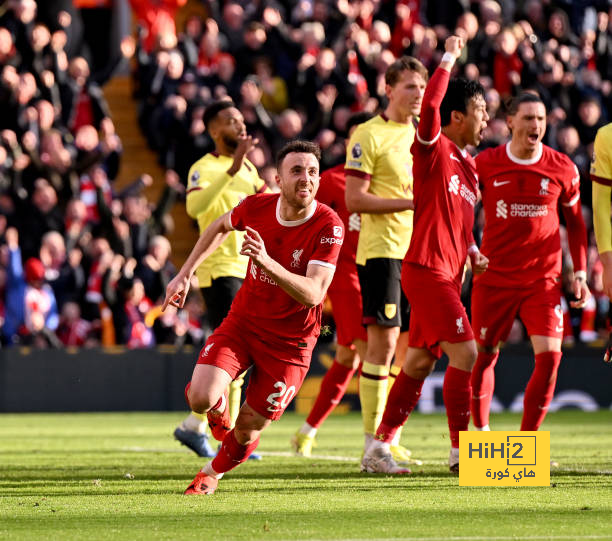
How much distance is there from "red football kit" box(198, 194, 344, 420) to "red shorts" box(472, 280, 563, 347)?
209 cm

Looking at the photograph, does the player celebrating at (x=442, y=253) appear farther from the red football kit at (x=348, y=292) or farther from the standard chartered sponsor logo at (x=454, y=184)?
the red football kit at (x=348, y=292)

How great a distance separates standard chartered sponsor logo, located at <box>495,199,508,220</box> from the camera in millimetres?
9023

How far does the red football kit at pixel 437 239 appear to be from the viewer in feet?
26.7

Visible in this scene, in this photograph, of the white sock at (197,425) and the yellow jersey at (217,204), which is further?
the white sock at (197,425)

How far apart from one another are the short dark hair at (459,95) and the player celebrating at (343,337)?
1.72 metres

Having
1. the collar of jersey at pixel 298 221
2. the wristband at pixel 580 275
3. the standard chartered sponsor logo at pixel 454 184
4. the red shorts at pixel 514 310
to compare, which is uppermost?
the collar of jersey at pixel 298 221

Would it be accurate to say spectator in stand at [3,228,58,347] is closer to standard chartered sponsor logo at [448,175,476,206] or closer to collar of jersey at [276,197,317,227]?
standard chartered sponsor logo at [448,175,476,206]

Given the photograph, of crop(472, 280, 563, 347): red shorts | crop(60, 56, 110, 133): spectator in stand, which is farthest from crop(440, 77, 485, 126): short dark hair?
crop(60, 56, 110, 133): spectator in stand

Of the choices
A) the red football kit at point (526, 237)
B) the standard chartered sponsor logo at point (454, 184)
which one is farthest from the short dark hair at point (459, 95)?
the red football kit at point (526, 237)

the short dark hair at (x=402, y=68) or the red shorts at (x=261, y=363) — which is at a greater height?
the short dark hair at (x=402, y=68)

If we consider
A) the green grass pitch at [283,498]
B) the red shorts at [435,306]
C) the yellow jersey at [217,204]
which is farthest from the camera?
the yellow jersey at [217,204]

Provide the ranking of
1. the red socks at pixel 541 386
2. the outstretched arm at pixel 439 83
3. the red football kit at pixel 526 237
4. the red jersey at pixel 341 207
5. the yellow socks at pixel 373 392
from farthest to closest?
the red jersey at pixel 341 207 < the yellow socks at pixel 373 392 < the red football kit at pixel 526 237 < the red socks at pixel 541 386 < the outstretched arm at pixel 439 83

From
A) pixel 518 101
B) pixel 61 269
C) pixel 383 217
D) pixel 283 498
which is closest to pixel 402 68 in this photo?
pixel 518 101

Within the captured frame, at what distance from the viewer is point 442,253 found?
27.1 ft
